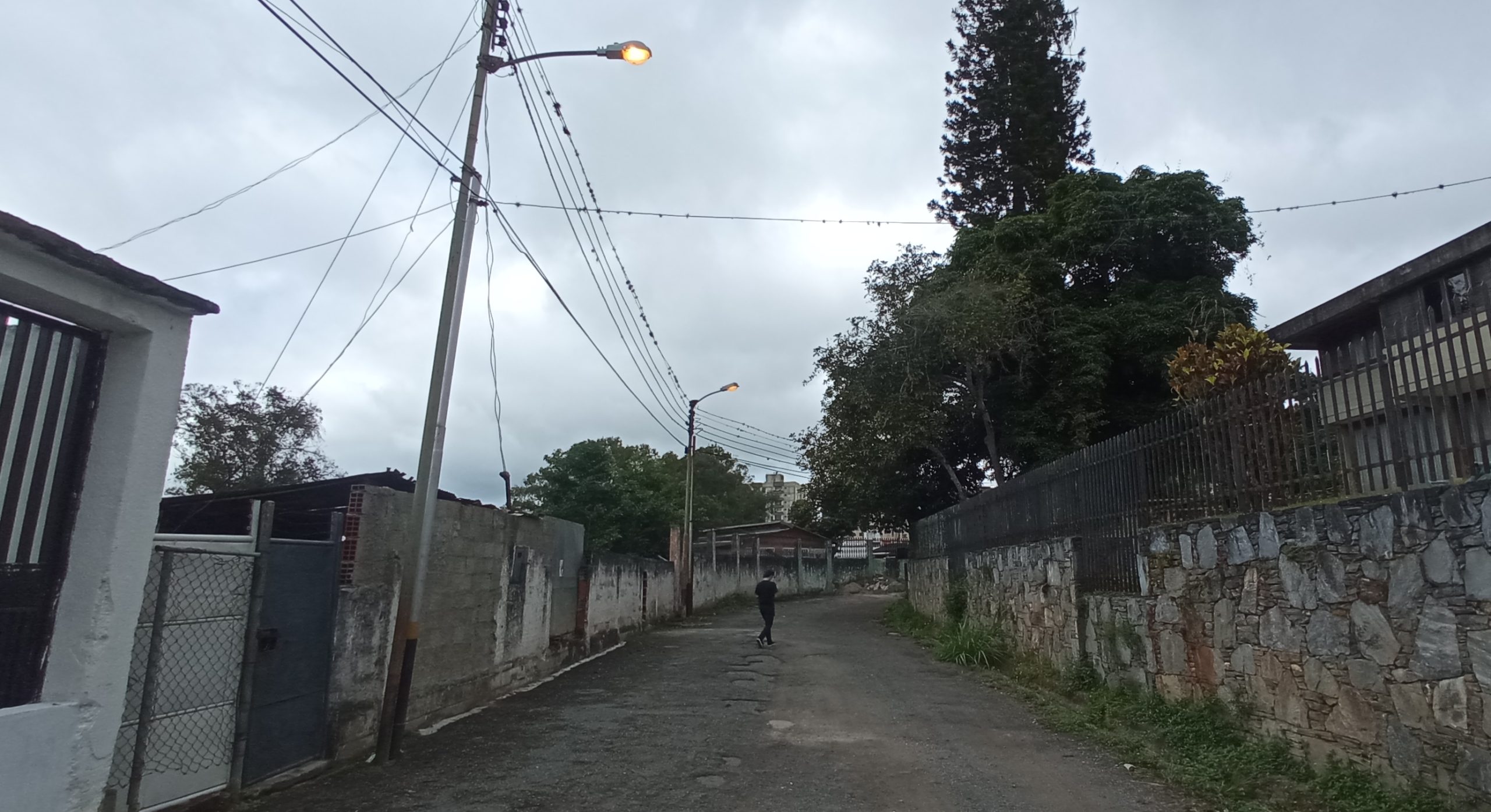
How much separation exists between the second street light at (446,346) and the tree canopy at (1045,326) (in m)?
14.3

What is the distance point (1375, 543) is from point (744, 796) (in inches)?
181

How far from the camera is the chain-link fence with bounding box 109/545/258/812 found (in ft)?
17.4

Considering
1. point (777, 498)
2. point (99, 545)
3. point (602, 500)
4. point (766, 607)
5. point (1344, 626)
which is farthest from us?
point (777, 498)

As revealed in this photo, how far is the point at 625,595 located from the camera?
741 inches

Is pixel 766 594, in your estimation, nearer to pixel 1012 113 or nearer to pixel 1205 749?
pixel 1205 749

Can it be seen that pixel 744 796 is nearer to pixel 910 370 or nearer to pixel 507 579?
pixel 507 579

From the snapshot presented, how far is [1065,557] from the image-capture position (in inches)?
438

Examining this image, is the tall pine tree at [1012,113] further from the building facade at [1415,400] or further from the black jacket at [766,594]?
the building facade at [1415,400]

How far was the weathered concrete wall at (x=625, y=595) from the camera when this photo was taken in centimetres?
1617

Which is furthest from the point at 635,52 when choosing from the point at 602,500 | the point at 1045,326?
the point at 602,500

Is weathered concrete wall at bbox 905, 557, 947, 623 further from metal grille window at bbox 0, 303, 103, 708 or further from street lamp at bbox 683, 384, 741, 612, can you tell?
metal grille window at bbox 0, 303, 103, 708

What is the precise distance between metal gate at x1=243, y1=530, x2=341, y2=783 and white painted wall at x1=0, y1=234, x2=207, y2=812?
280cm

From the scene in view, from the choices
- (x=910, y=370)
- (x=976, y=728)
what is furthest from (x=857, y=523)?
(x=976, y=728)

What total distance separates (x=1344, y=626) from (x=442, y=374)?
7.52 metres
